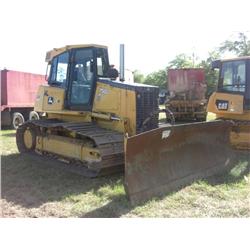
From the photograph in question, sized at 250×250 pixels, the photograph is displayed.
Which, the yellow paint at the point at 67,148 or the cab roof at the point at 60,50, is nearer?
the yellow paint at the point at 67,148

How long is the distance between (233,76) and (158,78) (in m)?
54.4

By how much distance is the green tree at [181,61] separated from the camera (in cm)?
5997

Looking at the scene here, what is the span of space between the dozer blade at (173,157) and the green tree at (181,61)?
5302 cm

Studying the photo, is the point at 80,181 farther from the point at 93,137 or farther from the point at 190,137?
the point at 190,137

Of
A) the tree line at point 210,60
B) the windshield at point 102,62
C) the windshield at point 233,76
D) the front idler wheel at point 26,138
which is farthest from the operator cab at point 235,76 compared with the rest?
the tree line at point 210,60

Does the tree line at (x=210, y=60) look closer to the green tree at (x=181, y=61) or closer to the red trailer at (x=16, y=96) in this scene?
the green tree at (x=181, y=61)

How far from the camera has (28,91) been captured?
1705 centimetres

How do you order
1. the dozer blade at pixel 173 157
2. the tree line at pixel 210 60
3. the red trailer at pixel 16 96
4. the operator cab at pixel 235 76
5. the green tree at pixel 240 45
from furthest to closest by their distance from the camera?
1. the green tree at pixel 240 45
2. the tree line at pixel 210 60
3. the red trailer at pixel 16 96
4. the operator cab at pixel 235 76
5. the dozer blade at pixel 173 157

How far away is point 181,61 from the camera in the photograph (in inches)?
2416

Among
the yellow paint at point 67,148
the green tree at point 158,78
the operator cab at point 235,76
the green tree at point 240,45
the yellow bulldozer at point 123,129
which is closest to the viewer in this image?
the yellow bulldozer at point 123,129

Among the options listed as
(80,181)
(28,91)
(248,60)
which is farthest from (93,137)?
(28,91)

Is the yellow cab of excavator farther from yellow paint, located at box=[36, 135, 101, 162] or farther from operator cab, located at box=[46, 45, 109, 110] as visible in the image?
yellow paint, located at box=[36, 135, 101, 162]

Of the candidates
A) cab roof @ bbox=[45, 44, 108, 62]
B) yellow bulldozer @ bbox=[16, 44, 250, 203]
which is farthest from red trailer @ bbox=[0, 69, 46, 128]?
yellow bulldozer @ bbox=[16, 44, 250, 203]

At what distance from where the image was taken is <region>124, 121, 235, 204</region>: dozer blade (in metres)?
5.80
